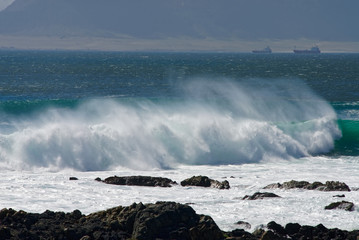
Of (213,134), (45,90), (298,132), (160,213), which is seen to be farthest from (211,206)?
(45,90)

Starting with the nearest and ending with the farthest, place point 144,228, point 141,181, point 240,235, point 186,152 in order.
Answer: point 144,228 < point 240,235 < point 141,181 < point 186,152

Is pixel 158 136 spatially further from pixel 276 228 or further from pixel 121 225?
pixel 276 228

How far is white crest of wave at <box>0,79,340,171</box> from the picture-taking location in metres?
29.6

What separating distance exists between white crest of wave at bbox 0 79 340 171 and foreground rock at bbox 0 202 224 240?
430 inches

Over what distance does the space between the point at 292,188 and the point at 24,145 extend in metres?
12.9

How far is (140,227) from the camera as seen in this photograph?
16.8 metres

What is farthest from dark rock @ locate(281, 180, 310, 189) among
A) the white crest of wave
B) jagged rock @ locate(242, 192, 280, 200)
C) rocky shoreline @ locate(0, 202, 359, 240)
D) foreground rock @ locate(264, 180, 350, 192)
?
the white crest of wave

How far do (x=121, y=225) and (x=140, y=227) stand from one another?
640 millimetres

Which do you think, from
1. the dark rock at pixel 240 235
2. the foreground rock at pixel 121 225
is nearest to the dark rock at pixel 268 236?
the dark rock at pixel 240 235

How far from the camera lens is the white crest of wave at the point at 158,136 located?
2962cm

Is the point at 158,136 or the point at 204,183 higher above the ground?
the point at 204,183

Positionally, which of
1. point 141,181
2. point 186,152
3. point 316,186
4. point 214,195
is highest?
point 316,186

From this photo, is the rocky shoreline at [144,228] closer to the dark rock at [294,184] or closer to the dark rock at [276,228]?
the dark rock at [276,228]

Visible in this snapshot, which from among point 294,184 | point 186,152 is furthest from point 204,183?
point 186,152
